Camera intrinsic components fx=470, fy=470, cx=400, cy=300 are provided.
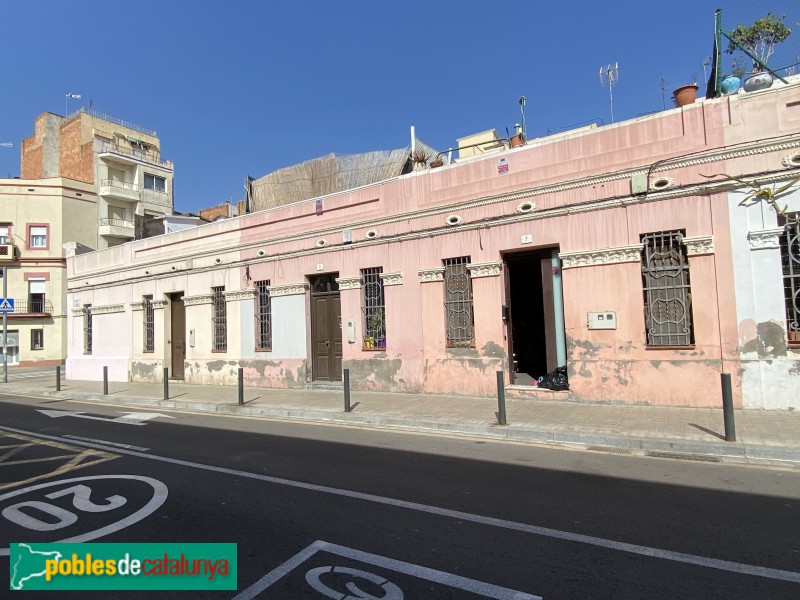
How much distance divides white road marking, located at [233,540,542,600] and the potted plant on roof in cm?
1010

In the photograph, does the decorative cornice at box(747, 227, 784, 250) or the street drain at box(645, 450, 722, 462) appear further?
the decorative cornice at box(747, 227, 784, 250)

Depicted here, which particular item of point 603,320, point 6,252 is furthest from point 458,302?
point 6,252

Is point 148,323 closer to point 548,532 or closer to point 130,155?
point 548,532

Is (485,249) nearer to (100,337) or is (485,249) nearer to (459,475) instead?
(459,475)

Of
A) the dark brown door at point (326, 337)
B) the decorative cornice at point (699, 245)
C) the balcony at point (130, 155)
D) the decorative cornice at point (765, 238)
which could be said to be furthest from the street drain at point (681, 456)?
the balcony at point (130, 155)

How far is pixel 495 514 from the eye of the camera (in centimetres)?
459

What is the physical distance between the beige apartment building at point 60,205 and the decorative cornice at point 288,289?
616 inches

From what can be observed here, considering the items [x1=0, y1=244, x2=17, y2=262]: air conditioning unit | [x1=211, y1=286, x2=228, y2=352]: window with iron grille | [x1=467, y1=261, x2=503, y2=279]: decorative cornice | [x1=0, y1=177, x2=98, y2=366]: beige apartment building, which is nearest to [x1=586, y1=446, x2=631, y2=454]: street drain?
[x1=467, y1=261, x2=503, y2=279]: decorative cornice

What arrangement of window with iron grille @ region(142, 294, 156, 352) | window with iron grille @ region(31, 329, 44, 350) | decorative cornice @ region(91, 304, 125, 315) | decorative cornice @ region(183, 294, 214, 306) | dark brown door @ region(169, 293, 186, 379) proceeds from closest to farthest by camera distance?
1. decorative cornice @ region(183, 294, 214, 306)
2. dark brown door @ region(169, 293, 186, 379)
3. window with iron grille @ region(142, 294, 156, 352)
4. decorative cornice @ region(91, 304, 125, 315)
5. window with iron grille @ region(31, 329, 44, 350)

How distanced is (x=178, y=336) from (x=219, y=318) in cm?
278

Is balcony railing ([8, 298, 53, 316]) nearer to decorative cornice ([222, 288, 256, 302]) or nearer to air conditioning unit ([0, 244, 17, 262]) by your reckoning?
air conditioning unit ([0, 244, 17, 262])

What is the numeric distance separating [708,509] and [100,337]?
22641mm

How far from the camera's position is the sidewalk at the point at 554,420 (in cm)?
659

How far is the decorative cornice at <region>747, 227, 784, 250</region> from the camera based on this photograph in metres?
8.39
